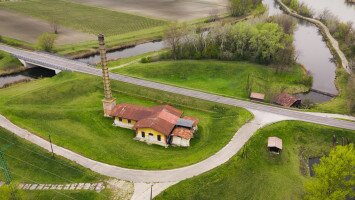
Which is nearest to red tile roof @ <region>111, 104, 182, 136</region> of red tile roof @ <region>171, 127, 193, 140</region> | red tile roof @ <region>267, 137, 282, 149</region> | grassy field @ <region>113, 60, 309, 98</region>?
red tile roof @ <region>171, 127, 193, 140</region>

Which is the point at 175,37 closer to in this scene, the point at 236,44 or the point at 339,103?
the point at 236,44

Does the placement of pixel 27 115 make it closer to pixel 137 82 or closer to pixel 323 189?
pixel 137 82

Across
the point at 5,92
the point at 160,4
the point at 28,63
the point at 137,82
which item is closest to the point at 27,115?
the point at 5,92

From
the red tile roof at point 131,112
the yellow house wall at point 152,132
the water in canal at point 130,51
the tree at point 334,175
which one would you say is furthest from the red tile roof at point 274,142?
the water in canal at point 130,51

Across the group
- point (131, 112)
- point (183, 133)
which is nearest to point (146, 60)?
point (131, 112)

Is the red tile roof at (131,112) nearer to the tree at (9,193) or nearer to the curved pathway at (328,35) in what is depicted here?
the tree at (9,193)


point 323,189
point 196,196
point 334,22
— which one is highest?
point 334,22
